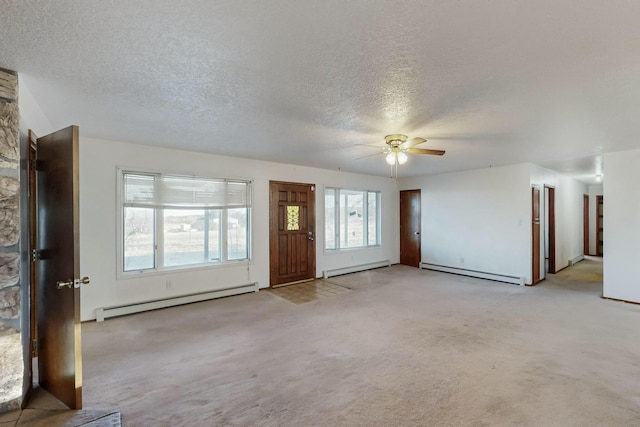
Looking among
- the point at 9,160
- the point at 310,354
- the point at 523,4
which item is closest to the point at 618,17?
the point at 523,4

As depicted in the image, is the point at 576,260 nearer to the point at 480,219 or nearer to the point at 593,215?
the point at 593,215

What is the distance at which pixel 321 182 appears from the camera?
6.45m

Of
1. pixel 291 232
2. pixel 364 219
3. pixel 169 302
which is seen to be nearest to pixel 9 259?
pixel 169 302

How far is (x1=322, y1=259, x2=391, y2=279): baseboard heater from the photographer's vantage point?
6.47 metres

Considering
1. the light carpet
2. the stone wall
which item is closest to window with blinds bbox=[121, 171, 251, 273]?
the light carpet

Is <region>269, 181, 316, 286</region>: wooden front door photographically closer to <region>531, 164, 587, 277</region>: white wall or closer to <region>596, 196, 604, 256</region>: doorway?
<region>531, 164, 587, 277</region>: white wall

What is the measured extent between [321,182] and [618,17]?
5173mm

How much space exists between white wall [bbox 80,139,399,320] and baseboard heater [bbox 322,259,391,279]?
0.18 meters

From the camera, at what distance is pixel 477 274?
20.9 ft

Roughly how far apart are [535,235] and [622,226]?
4.39 ft

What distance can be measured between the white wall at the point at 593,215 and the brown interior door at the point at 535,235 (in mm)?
5149

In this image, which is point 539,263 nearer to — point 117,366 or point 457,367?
point 457,367

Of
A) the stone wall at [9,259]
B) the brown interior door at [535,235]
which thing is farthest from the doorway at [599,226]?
the stone wall at [9,259]

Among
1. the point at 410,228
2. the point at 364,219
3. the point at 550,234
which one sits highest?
the point at 364,219
